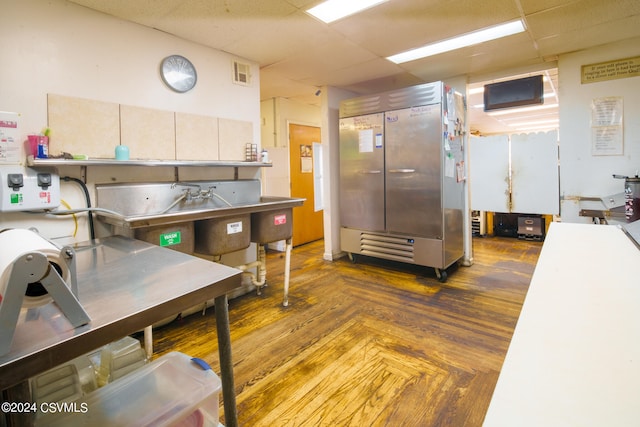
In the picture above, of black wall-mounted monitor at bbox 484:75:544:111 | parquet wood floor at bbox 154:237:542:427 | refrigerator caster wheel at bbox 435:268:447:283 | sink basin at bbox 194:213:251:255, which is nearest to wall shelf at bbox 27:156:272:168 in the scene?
sink basin at bbox 194:213:251:255

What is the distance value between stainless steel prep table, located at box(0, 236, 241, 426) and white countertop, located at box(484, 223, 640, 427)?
2.78ft

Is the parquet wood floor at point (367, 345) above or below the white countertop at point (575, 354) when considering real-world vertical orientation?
below

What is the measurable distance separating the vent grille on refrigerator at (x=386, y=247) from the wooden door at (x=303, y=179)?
1514mm

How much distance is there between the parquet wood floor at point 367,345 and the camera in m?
1.63

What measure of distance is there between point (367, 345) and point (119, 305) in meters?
1.72

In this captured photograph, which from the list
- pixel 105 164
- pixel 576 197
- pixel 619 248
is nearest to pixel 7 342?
pixel 105 164

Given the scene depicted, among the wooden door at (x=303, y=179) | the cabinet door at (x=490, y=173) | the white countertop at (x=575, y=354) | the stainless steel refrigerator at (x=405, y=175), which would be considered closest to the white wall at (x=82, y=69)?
the stainless steel refrigerator at (x=405, y=175)

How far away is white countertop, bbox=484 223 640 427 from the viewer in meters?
0.44

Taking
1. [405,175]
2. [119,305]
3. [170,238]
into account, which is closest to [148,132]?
[170,238]

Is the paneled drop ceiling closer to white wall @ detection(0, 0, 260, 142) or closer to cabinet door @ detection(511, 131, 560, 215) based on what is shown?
white wall @ detection(0, 0, 260, 142)

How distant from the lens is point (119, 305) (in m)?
0.91

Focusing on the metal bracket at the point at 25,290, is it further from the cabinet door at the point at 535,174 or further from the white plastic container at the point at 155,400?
the cabinet door at the point at 535,174

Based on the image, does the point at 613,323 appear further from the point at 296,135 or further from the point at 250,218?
the point at 296,135

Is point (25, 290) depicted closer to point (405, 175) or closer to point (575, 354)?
point (575, 354)
